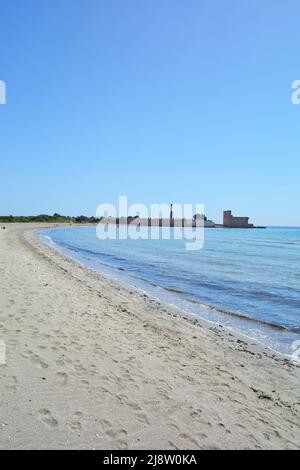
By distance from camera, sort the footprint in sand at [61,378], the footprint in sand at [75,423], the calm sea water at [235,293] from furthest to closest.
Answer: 1. the calm sea water at [235,293]
2. the footprint in sand at [61,378]
3. the footprint in sand at [75,423]

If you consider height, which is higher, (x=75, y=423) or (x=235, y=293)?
(x=75, y=423)

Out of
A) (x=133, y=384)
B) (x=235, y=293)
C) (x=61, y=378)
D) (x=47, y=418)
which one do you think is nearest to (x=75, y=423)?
(x=47, y=418)

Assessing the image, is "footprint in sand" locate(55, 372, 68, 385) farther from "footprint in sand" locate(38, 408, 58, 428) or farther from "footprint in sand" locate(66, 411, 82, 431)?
"footprint in sand" locate(66, 411, 82, 431)

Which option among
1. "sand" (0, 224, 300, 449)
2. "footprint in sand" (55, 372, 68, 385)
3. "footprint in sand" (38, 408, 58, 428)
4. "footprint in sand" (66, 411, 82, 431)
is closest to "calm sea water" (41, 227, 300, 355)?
"sand" (0, 224, 300, 449)

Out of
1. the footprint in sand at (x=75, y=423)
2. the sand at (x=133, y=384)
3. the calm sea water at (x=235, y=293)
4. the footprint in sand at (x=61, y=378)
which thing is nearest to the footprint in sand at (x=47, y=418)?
the sand at (x=133, y=384)

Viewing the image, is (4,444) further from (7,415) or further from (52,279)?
(52,279)

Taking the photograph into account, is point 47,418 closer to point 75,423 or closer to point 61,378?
point 75,423

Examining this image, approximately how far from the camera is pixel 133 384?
6.09m

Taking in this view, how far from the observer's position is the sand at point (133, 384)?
458 cm

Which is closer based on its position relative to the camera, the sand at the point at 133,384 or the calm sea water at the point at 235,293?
the sand at the point at 133,384

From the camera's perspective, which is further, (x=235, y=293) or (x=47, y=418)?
(x=235, y=293)

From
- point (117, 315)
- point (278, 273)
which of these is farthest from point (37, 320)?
point (278, 273)

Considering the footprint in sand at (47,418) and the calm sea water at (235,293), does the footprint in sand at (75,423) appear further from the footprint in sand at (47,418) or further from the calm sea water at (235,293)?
the calm sea water at (235,293)

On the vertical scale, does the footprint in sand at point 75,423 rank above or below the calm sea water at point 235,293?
above
